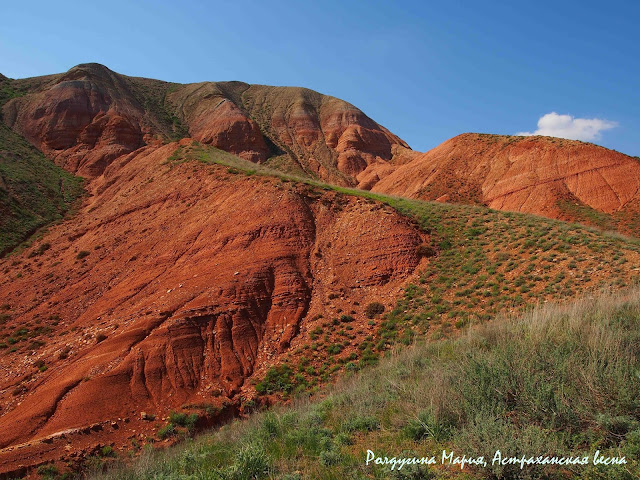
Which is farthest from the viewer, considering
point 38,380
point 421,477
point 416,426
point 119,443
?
point 38,380

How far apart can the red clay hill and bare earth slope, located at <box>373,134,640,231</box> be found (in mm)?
196

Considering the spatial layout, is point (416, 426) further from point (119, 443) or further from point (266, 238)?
point (266, 238)

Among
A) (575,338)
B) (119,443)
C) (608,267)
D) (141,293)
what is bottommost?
(119,443)

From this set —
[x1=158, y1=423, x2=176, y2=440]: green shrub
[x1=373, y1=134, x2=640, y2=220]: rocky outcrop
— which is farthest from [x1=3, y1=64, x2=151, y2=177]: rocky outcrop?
[x1=158, y1=423, x2=176, y2=440]: green shrub

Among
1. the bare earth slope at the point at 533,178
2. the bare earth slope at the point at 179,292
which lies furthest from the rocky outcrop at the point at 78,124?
the bare earth slope at the point at 533,178

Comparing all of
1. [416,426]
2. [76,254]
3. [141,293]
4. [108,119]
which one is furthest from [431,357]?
[108,119]

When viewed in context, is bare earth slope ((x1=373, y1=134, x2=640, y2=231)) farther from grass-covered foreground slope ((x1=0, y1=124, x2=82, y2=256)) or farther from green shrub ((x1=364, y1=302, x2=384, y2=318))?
grass-covered foreground slope ((x1=0, y1=124, x2=82, y2=256))

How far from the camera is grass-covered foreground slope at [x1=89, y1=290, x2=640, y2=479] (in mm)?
3664

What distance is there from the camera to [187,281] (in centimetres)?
1816

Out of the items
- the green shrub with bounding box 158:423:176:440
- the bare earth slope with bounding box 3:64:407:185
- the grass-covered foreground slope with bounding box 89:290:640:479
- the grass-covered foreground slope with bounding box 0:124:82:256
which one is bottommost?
the green shrub with bounding box 158:423:176:440

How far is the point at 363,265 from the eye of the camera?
19.0 metres

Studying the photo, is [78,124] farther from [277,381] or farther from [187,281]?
[277,381]

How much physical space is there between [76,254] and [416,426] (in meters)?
24.7

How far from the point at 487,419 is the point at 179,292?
15.5 m
